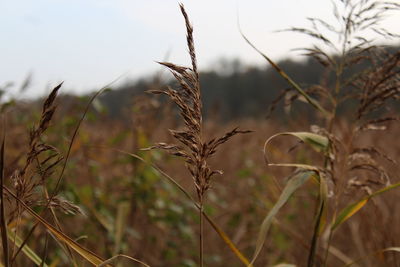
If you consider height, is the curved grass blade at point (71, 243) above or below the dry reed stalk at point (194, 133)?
below

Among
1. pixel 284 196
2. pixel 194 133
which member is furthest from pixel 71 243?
pixel 284 196

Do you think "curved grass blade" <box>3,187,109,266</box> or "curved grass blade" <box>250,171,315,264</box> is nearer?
"curved grass blade" <box>3,187,109,266</box>

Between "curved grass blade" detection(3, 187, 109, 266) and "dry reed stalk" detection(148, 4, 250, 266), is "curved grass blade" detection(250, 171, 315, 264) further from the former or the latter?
"curved grass blade" detection(3, 187, 109, 266)

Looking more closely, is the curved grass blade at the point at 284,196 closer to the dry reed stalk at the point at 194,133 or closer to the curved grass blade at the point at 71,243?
the dry reed stalk at the point at 194,133

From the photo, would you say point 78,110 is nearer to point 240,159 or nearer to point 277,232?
point 277,232

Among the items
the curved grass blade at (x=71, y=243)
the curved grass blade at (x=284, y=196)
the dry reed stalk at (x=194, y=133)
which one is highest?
the dry reed stalk at (x=194, y=133)

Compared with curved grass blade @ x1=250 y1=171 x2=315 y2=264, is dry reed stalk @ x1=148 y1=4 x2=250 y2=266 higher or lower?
higher

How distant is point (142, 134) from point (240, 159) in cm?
306

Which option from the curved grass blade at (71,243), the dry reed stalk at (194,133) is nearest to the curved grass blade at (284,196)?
the dry reed stalk at (194,133)

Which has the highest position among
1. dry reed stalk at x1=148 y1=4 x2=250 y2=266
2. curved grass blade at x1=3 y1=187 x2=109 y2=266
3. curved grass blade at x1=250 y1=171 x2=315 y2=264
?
dry reed stalk at x1=148 y1=4 x2=250 y2=266

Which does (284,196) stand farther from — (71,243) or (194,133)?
(71,243)

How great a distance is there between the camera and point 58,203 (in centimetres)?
103

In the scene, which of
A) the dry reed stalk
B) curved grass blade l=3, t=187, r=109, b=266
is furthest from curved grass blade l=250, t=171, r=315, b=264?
curved grass blade l=3, t=187, r=109, b=266

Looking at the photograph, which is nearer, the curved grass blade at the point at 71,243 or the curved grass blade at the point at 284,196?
the curved grass blade at the point at 71,243
